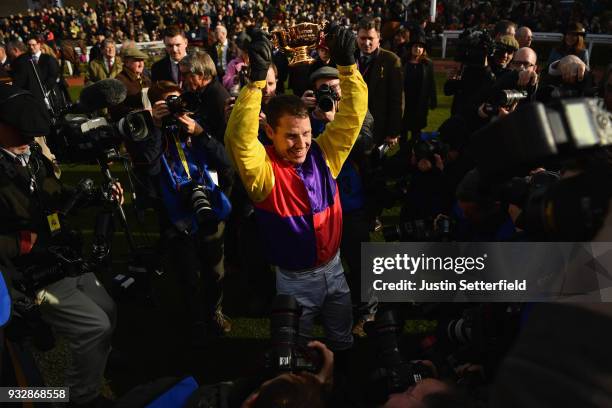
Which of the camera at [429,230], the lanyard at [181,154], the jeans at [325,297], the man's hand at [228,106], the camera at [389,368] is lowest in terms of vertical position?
the jeans at [325,297]

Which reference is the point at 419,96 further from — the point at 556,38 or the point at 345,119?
the point at 556,38

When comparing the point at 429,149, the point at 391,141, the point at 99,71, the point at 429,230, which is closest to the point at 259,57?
the point at 429,230

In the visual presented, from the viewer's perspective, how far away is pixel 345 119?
266 centimetres

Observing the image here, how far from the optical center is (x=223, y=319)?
3529 millimetres

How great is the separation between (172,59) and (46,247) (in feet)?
10.8

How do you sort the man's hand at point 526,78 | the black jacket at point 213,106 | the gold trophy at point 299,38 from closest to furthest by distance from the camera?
the gold trophy at point 299,38 → the man's hand at point 526,78 → the black jacket at point 213,106

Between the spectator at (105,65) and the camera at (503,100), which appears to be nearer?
the camera at (503,100)

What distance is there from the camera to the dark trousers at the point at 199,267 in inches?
126

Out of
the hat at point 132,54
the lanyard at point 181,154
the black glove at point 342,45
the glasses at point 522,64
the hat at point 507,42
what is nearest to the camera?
the black glove at point 342,45

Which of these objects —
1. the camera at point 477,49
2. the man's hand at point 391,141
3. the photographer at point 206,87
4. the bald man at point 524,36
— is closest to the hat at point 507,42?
the camera at point 477,49

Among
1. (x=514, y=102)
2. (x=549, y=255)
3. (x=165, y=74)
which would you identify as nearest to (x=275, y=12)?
(x=165, y=74)

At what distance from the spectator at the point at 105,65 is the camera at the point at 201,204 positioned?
5068 mm

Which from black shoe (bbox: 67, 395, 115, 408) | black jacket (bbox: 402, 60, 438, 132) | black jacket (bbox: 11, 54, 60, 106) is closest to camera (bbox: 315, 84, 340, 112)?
black shoe (bbox: 67, 395, 115, 408)

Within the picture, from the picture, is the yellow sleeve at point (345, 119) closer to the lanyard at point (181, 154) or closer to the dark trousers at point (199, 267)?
the lanyard at point (181, 154)
